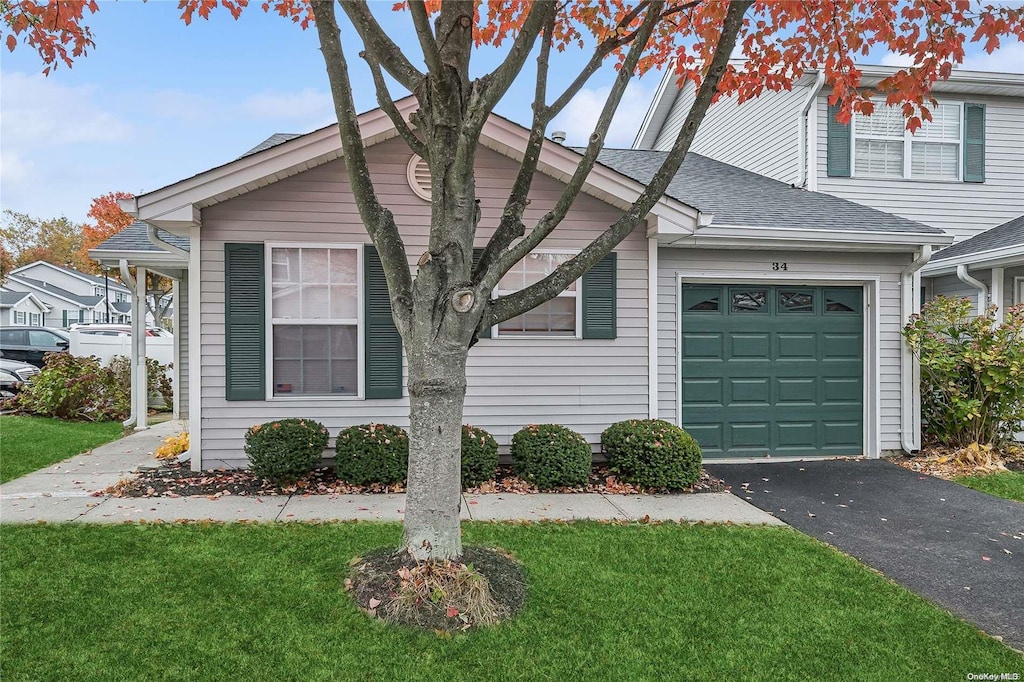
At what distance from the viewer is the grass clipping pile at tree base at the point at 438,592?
123 inches

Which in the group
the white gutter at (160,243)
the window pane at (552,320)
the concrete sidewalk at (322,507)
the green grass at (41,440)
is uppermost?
the white gutter at (160,243)

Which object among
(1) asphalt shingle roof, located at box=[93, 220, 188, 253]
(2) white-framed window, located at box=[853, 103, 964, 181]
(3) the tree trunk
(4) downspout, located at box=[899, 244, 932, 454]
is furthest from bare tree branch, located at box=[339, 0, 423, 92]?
(2) white-framed window, located at box=[853, 103, 964, 181]

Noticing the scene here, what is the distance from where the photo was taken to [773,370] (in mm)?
7410

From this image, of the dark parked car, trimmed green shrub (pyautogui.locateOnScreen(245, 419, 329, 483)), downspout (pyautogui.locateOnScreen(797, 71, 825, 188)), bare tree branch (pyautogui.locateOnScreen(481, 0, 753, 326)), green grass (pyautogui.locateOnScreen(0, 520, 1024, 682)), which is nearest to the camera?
green grass (pyautogui.locateOnScreen(0, 520, 1024, 682))

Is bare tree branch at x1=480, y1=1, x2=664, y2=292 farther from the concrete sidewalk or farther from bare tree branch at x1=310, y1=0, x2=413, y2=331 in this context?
the concrete sidewalk

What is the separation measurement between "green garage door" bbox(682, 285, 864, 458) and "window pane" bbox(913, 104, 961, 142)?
418 cm

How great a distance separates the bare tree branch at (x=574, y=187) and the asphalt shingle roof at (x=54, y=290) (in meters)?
44.1

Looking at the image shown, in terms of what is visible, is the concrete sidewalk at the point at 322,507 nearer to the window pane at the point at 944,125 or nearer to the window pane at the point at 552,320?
the window pane at the point at 552,320

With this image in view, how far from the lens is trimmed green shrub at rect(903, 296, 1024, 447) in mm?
7031

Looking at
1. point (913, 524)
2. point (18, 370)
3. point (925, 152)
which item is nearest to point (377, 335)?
point (913, 524)

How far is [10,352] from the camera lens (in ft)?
49.0

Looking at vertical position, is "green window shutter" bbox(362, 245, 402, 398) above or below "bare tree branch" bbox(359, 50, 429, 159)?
below

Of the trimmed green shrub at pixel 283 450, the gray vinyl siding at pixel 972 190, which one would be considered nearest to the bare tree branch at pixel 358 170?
the trimmed green shrub at pixel 283 450

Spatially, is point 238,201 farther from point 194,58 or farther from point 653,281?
point 653,281
